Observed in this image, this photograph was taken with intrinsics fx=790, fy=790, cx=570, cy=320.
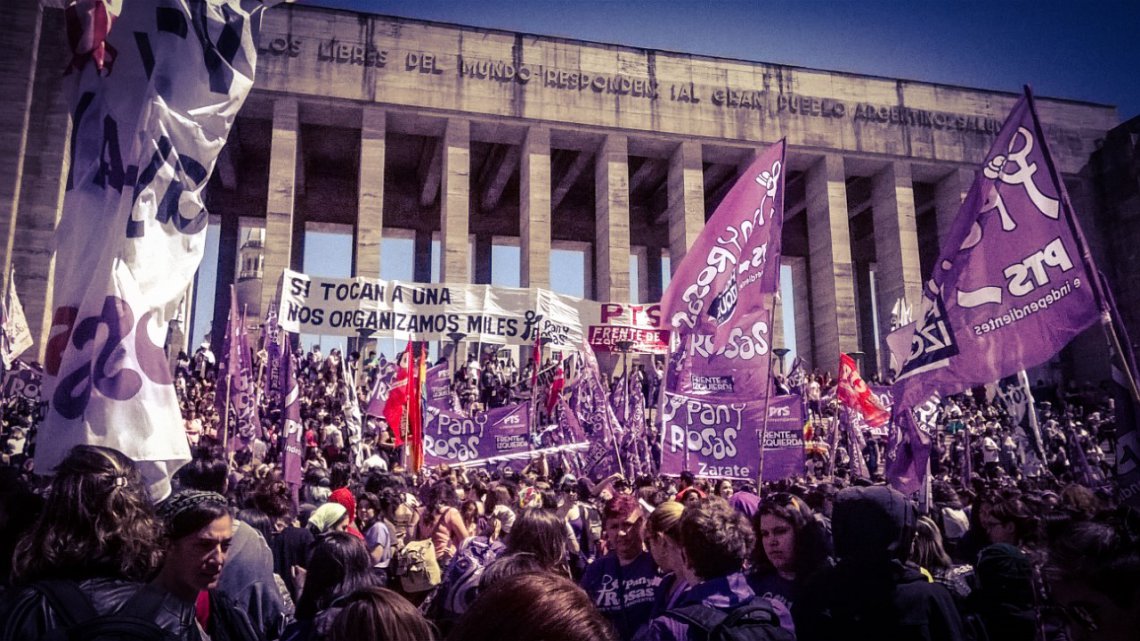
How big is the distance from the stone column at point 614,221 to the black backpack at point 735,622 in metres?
27.4

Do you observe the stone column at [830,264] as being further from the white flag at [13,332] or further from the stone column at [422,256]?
the white flag at [13,332]

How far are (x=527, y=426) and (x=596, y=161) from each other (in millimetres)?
22596

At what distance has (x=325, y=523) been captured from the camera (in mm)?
5309

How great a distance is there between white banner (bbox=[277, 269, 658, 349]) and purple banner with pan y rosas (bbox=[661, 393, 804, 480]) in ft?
38.7

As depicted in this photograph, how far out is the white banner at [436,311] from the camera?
64.0 feet

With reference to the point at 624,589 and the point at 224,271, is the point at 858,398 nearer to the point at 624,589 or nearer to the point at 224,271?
the point at 624,589

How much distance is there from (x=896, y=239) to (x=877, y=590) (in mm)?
32740

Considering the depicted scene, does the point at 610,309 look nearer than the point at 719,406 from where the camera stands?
No

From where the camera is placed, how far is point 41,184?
2575 cm

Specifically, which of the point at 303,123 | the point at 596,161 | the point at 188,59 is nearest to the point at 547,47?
the point at 596,161

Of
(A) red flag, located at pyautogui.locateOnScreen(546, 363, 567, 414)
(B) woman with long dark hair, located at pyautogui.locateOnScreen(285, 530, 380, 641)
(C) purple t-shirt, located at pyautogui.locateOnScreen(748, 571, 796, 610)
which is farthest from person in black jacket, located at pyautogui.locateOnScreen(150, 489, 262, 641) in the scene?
(A) red flag, located at pyautogui.locateOnScreen(546, 363, 567, 414)

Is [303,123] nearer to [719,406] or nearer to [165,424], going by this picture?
[719,406]

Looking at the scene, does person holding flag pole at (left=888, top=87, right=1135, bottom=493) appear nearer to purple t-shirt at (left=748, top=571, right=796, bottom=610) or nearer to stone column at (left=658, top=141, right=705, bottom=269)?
purple t-shirt at (left=748, top=571, right=796, bottom=610)

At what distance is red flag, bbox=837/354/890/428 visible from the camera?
1531 centimetres
